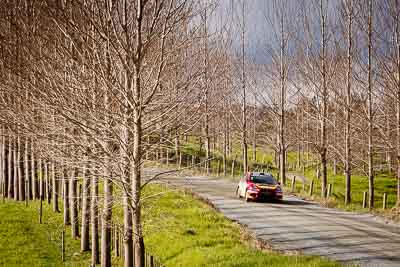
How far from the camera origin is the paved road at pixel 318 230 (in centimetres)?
1069

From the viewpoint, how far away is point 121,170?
24.4ft

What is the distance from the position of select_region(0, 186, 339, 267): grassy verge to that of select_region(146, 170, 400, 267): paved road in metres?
1.09

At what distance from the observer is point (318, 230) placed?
13.5 metres

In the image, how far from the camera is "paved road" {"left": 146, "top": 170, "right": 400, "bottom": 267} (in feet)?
35.1

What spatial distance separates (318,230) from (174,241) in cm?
484

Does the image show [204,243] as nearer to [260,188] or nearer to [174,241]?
[174,241]

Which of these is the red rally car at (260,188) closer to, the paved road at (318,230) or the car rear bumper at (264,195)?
the car rear bumper at (264,195)

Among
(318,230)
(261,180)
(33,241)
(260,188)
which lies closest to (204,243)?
(318,230)

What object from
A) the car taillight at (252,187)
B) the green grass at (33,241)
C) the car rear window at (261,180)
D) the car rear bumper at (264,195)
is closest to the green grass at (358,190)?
the car rear bumper at (264,195)

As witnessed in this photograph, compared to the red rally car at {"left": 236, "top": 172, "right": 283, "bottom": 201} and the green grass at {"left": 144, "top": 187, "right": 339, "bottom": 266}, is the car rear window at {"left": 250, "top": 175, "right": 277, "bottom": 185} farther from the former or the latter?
the green grass at {"left": 144, "top": 187, "right": 339, "bottom": 266}

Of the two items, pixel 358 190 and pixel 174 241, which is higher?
pixel 174 241

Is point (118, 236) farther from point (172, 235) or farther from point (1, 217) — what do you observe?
point (1, 217)

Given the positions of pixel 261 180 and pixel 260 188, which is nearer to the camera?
pixel 260 188

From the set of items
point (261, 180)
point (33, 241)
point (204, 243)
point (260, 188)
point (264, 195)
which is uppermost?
point (261, 180)
